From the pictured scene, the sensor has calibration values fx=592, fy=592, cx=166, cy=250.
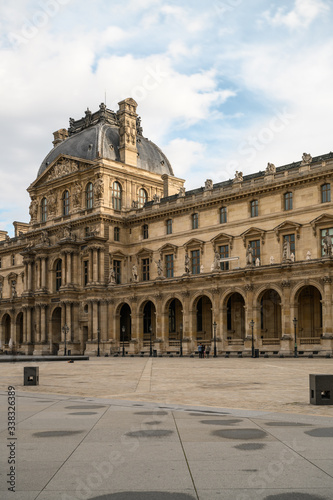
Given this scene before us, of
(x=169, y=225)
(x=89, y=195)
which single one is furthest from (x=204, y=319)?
(x=89, y=195)

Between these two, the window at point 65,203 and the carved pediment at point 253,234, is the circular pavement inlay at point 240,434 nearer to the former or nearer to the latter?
the carved pediment at point 253,234

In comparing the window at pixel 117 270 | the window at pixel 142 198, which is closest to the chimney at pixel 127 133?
the window at pixel 142 198

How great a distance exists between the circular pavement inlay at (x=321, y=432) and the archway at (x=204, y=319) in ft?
172

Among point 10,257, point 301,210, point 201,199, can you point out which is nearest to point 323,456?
point 301,210

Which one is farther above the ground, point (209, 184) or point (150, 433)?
point (209, 184)

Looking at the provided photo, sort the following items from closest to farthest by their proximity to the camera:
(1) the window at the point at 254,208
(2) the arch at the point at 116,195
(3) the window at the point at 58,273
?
(1) the window at the point at 254,208 < (2) the arch at the point at 116,195 < (3) the window at the point at 58,273

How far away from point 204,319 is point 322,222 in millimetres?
18237

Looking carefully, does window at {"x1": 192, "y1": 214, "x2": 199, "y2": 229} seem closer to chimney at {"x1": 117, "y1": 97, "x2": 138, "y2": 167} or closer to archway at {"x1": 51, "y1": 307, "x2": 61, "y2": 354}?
chimney at {"x1": 117, "y1": 97, "x2": 138, "y2": 167}

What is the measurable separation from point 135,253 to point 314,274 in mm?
30251

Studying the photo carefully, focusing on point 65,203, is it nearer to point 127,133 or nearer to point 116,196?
point 116,196

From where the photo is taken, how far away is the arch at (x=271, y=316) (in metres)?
58.8

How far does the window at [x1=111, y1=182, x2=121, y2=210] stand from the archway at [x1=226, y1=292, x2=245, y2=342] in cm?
2212

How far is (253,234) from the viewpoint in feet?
204

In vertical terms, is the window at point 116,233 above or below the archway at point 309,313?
above
